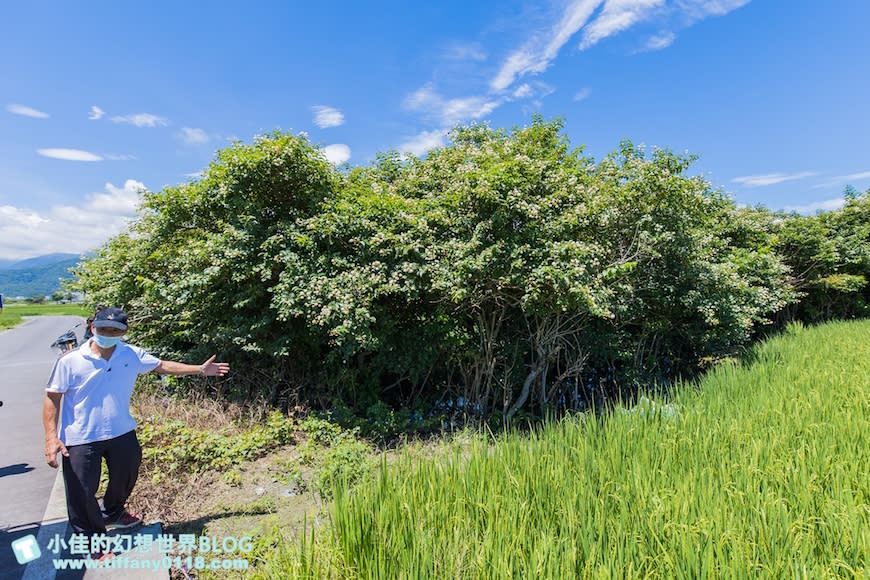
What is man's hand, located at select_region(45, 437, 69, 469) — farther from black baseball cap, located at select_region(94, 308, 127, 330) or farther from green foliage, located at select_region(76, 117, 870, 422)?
green foliage, located at select_region(76, 117, 870, 422)

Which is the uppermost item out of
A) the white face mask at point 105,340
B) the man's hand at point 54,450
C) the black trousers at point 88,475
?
the white face mask at point 105,340

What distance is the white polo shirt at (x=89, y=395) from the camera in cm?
294

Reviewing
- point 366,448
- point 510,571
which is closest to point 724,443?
point 510,571

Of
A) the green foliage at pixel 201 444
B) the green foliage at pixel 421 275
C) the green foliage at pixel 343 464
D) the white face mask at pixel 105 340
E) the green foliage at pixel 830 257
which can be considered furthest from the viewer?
the green foliage at pixel 830 257

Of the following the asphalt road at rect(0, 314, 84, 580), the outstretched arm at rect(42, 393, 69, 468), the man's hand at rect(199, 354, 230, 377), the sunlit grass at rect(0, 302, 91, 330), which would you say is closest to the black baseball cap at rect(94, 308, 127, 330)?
the outstretched arm at rect(42, 393, 69, 468)

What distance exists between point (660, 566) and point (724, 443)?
1934 millimetres

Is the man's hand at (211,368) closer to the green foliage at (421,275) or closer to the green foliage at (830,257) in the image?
the green foliage at (421,275)

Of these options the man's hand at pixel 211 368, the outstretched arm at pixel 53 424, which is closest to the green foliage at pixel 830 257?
the man's hand at pixel 211 368

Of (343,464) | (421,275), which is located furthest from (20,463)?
(421,275)

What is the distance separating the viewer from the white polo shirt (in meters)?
2.94

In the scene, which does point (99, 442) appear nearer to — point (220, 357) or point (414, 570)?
point (414, 570)

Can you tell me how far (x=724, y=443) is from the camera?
11.4 feet

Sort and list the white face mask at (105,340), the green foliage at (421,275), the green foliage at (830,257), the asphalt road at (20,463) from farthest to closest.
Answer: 1. the green foliage at (830,257)
2. the green foliage at (421,275)
3. the asphalt road at (20,463)
4. the white face mask at (105,340)

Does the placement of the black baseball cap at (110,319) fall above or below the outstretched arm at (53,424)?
above
